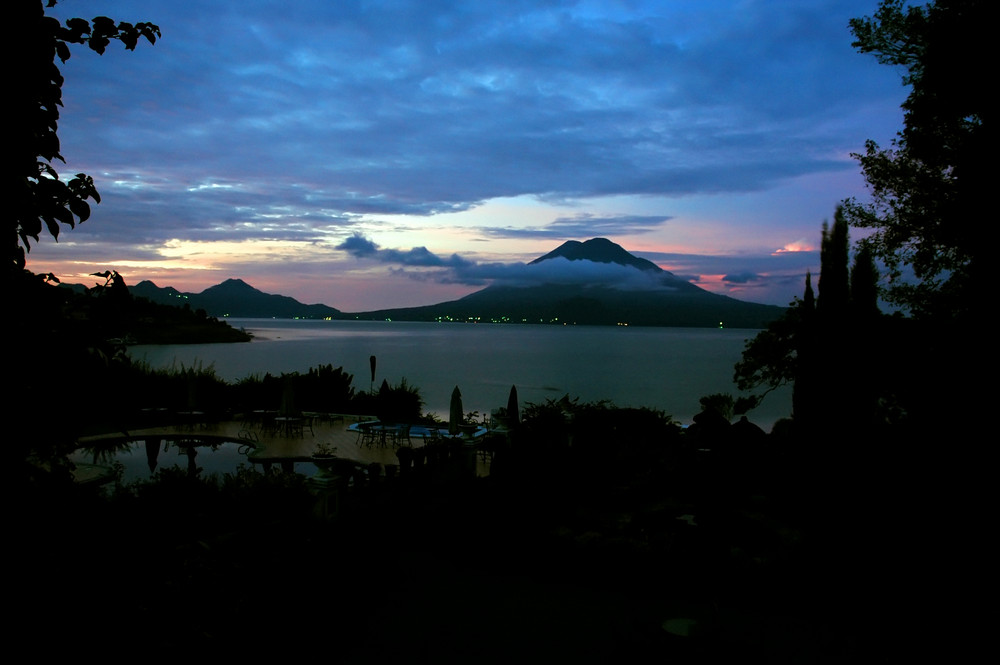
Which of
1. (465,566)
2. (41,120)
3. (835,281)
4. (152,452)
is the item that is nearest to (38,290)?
(41,120)

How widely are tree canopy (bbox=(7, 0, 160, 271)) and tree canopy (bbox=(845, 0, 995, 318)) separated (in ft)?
32.1

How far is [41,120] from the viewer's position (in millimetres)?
2465

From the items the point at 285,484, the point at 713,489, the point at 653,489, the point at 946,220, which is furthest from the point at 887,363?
the point at 285,484

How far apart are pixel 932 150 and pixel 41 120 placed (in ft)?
48.4

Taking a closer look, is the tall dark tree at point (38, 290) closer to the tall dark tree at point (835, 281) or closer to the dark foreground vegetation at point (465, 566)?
the dark foreground vegetation at point (465, 566)

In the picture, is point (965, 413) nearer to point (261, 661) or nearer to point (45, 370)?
point (261, 661)

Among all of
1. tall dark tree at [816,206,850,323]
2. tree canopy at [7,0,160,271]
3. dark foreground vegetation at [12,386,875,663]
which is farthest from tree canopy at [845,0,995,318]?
tree canopy at [7,0,160,271]

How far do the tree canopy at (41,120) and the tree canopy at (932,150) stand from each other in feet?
32.1

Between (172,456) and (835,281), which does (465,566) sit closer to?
(835,281)

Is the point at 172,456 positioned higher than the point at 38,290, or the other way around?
the point at 38,290

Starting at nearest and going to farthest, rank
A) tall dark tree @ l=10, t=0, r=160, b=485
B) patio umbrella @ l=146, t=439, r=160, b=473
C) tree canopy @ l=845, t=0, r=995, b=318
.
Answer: tall dark tree @ l=10, t=0, r=160, b=485 → tree canopy @ l=845, t=0, r=995, b=318 → patio umbrella @ l=146, t=439, r=160, b=473

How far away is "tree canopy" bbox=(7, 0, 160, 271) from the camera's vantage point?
2.35 m

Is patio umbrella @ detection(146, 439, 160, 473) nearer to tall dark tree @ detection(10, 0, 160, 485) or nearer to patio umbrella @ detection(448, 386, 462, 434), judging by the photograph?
patio umbrella @ detection(448, 386, 462, 434)

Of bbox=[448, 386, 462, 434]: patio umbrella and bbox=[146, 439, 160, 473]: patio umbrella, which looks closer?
bbox=[448, 386, 462, 434]: patio umbrella
